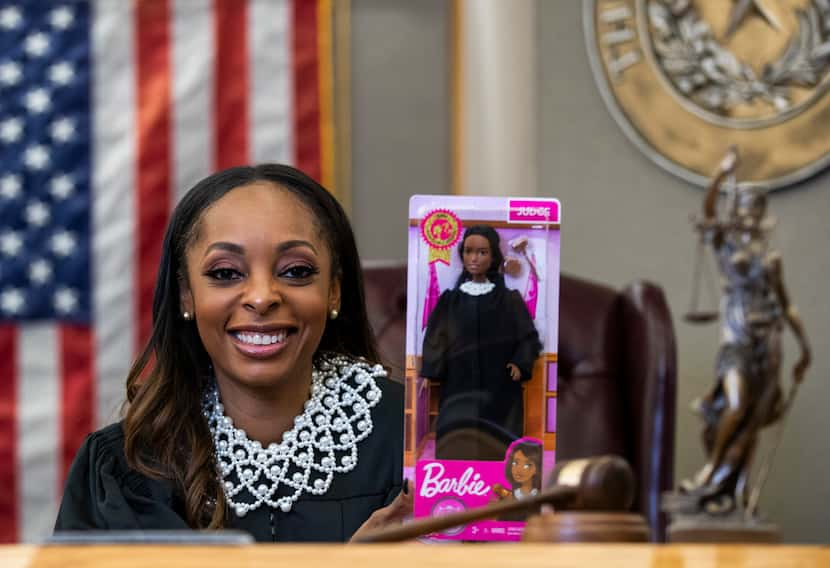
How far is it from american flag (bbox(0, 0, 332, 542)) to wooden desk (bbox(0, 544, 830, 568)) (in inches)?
99.8

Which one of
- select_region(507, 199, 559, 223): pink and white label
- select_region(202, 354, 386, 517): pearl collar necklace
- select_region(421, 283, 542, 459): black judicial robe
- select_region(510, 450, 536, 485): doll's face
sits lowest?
select_region(202, 354, 386, 517): pearl collar necklace

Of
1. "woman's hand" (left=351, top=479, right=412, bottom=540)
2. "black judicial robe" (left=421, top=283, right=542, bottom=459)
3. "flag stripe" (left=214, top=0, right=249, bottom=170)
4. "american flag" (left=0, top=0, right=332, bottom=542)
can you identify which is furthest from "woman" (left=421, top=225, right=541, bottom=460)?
"flag stripe" (left=214, top=0, right=249, bottom=170)

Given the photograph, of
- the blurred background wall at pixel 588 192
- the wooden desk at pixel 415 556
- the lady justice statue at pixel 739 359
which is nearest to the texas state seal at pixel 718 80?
the blurred background wall at pixel 588 192

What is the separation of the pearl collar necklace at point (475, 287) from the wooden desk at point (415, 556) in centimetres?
47

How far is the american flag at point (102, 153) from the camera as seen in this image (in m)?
3.28

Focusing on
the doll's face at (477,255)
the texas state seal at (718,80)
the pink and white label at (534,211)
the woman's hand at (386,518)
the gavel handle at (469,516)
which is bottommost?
the woman's hand at (386,518)

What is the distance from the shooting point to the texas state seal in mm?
2926

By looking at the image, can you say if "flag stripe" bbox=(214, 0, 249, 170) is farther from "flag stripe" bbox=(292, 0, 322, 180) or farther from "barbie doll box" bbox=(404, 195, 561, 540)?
"barbie doll box" bbox=(404, 195, 561, 540)

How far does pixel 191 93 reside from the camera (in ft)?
11.0

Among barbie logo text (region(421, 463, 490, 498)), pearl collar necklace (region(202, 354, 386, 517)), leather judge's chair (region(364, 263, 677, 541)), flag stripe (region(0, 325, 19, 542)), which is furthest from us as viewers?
flag stripe (region(0, 325, 19, 542))

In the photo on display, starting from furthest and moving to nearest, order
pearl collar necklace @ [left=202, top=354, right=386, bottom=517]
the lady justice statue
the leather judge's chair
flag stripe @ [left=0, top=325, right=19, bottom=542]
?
flag stripe @ [left=0, top=325, right=19, bottom=542] < the leather judge's chair < pearl collar necklace @ [left=202, top=354, right=386, bottom=517] < the lady justice statue

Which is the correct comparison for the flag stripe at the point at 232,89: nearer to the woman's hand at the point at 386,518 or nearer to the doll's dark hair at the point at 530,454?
the woman's hand at the point at 386,518

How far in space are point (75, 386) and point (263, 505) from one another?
1847 mm

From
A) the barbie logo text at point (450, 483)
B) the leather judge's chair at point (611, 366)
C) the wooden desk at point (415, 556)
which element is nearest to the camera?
the wooden desk at point (415, 556)
